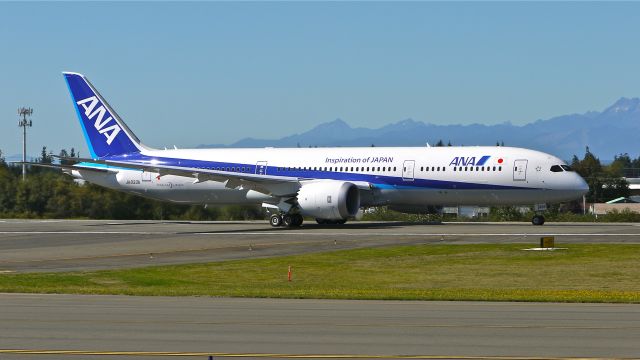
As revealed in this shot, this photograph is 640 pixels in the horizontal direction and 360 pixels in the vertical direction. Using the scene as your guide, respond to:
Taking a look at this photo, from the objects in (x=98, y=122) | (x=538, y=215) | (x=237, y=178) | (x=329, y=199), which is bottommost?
(x=538, y=215)

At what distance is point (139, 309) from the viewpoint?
2294 centimetres

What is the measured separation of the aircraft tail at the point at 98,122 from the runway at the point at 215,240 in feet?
23.3

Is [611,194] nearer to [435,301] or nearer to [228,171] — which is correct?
[228,171]

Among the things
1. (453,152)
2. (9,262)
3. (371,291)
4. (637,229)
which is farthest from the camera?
(453,152)

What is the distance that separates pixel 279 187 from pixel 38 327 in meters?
38.6

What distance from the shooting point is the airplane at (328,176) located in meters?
54.5

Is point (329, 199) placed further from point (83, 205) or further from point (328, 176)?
point (83, 205)

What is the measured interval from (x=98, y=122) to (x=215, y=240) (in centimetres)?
2067

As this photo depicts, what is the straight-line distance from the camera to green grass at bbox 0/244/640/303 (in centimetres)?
2761

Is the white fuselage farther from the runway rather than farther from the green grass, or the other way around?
the green grass

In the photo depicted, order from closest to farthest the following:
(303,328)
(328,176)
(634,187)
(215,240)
Result: (303,328)
(215,240)
(328,176)
(634,187)

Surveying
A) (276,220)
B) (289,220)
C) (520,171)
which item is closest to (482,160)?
(520,171)

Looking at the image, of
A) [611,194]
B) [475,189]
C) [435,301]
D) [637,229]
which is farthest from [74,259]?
[611,194]

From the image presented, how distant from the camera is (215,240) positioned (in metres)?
49.1
